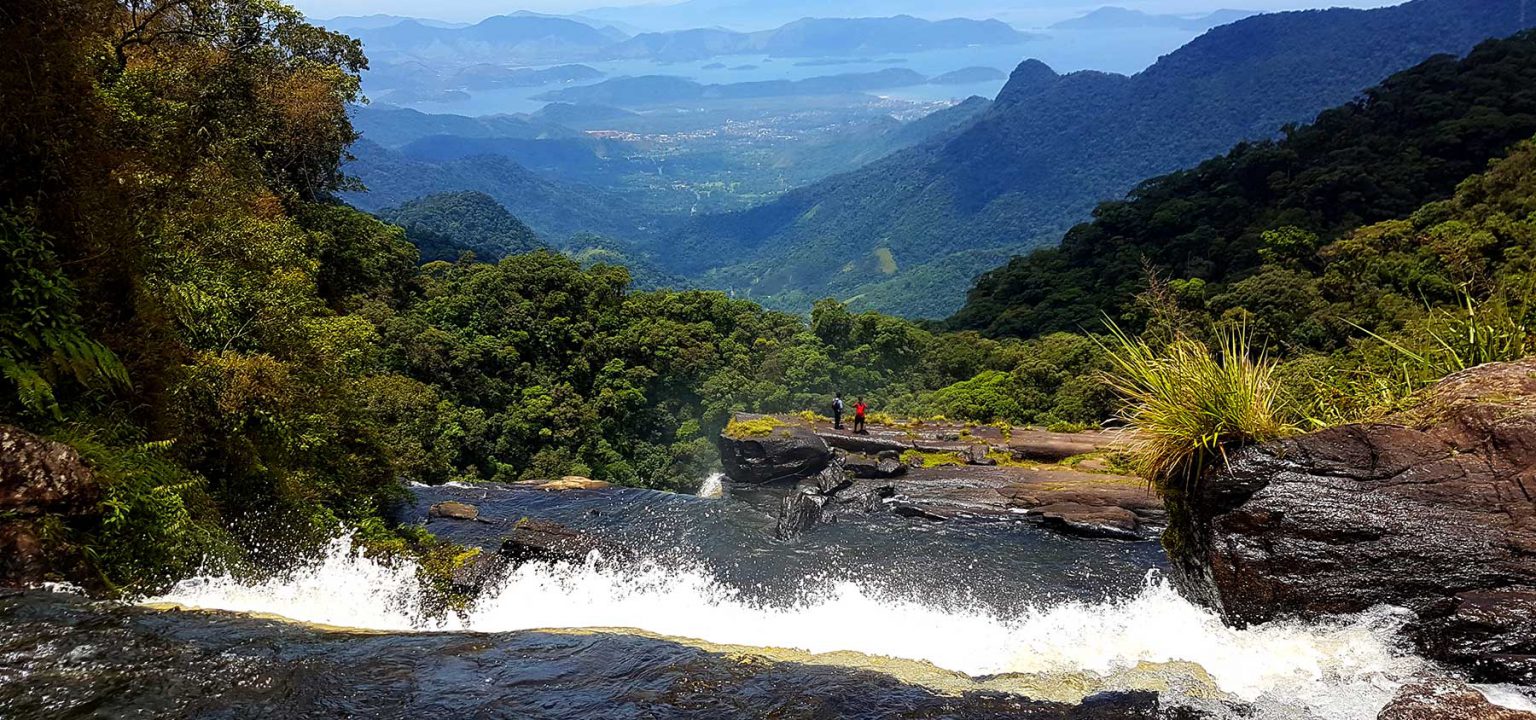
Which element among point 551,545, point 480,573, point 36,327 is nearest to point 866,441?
point 551,545

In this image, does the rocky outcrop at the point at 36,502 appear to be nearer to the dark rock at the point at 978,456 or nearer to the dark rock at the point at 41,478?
the dark rock at the point at 41,478

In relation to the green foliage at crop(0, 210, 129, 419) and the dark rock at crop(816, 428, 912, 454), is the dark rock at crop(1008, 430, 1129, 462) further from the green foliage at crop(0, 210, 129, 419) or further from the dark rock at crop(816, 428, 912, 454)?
the green foliage at crop(0, 210, 129, 419)

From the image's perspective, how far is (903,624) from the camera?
28.3ft

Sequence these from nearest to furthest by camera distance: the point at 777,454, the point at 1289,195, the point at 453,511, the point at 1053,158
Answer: the point at 453,511 < the point at 777,454 < the point at 1289,195 < the point at 1053,158

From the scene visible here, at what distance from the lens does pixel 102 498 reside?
6.00m

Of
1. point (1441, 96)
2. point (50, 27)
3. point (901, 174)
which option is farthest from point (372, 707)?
point (901, 174)

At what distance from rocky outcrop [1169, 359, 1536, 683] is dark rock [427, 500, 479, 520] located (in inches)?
537

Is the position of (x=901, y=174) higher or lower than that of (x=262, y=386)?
higher

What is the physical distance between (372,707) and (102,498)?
3137 millimetres

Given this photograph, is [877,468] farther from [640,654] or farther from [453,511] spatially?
[640,654]

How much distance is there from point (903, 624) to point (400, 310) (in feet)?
90.1

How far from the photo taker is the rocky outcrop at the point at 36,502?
533cm

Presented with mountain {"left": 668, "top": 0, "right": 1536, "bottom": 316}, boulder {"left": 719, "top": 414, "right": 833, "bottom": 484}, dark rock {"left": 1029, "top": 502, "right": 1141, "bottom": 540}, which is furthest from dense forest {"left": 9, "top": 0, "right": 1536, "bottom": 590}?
mountain {"left": 668, "top": 0, "right": 1536, "bottom": 316}

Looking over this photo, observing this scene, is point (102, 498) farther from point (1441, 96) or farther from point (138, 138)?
point (1441, 96)
